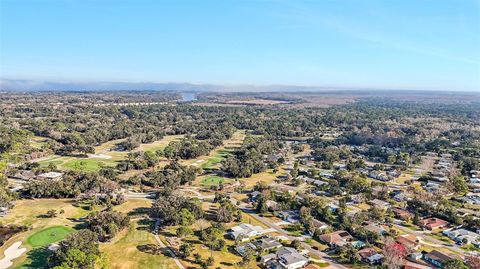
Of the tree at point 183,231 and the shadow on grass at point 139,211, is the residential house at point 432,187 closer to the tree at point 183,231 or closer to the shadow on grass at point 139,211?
the tree at point 183,231

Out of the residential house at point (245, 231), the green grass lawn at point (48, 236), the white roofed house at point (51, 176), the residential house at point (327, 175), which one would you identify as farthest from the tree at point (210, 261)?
the residential house at point (327, 175)

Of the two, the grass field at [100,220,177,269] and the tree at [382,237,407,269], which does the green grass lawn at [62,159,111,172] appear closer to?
the grass field at [100,220,177,269]

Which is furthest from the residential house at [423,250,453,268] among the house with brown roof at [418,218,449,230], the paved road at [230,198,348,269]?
the paved road at [230,198,348,269]

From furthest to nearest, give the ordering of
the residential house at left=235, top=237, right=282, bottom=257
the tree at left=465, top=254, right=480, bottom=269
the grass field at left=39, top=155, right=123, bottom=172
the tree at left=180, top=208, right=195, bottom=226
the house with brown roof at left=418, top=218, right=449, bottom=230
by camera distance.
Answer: the grass field at left=39, top=155, right=123, bottom=172 → the house with brown roof at left=418, top=218, right=449, bottom=230 → the tree at left=180, top=208, right=195, bottom=226 → the residential house at left=235, top=237, right=282, bottom=257 → the tree at left=465, top=254, right=480, bottom=269

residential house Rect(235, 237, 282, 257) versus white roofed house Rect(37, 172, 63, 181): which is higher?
white roofed house Rect(37, 172, 63, 181)

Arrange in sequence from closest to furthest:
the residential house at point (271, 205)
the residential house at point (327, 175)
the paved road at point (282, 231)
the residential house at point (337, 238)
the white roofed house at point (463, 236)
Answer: the paved road at point (282, 231) → the residential house at point (337, 238) → the white roofed house at point (463, 236) → the residential house at point (271, 205) → the residential house at point (327, 175)

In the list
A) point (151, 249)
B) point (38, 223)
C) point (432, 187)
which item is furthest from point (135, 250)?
point (432, 187)
